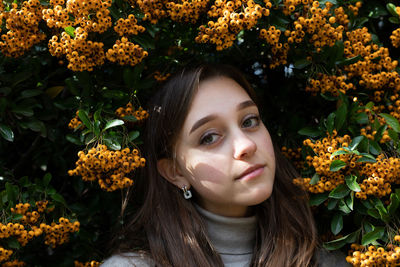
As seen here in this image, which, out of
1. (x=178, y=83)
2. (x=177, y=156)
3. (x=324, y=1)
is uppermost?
(x=324, y=1)

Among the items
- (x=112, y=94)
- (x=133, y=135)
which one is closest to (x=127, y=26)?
(x=112, y=94)

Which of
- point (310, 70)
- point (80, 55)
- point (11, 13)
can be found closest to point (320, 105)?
point (310, 70)

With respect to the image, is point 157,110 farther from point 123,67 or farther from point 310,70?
point 310,70

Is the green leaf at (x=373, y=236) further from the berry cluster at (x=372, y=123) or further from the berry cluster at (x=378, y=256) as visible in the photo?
the berry cluster at (x=372, y=123)

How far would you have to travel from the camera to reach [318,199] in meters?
2.21

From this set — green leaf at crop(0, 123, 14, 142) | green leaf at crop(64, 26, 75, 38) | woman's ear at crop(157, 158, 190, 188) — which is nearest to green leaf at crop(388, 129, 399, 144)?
woman's ear at crop(157, 158, 190, 188)

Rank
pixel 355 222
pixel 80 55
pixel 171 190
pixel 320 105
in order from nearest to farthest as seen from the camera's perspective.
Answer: pixel 80 55 → pixel 355 222 → pixel 171 190 → pixel 320 105

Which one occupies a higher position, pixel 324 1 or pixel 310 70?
pixel 324 1

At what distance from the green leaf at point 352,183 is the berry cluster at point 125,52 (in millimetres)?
980

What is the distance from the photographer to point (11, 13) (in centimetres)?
203

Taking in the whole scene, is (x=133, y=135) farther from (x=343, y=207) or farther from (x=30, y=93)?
(x=343, y=207)

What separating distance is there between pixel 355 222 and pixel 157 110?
997 mm

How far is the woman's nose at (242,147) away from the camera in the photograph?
2070 millimetres

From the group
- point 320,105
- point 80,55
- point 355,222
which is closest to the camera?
point 80,55
